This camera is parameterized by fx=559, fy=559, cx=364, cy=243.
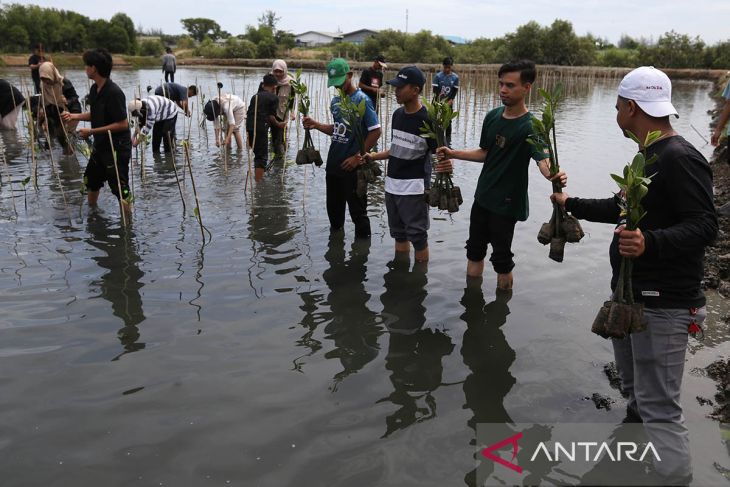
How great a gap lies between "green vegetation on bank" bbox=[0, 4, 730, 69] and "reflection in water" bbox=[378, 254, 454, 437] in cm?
5242

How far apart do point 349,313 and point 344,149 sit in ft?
6.42

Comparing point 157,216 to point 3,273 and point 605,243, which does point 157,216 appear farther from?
point 605,243

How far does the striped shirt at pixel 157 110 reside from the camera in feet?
34.2

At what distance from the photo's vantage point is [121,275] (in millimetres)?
5727

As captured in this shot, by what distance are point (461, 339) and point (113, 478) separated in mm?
2750

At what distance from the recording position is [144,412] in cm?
358

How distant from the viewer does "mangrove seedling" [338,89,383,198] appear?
5660 mm

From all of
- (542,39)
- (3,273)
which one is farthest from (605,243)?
(542,39)

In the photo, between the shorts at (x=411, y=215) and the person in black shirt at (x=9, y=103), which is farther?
the person in black shirt at (x=9, y=103)

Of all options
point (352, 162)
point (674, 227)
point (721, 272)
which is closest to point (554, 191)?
point (674, 227)

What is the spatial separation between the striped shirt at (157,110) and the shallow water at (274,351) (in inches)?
131

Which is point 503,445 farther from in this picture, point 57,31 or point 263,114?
point 57,31

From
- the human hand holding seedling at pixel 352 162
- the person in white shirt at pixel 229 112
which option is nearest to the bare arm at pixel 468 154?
the human hand holding seedling at pixel 352 162

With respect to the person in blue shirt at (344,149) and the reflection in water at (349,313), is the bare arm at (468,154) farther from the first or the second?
the reflection in water at (349,313)
